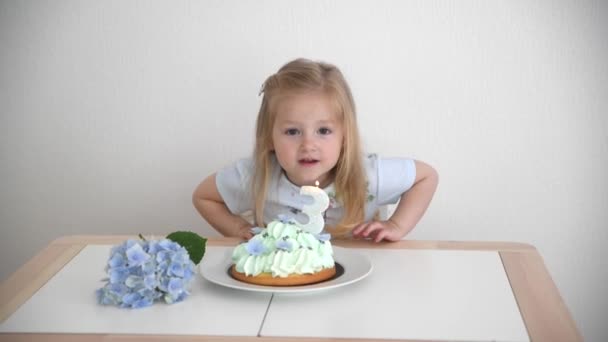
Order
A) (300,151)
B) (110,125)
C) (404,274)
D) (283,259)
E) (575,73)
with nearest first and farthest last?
1. (283,259)
2. (404,274)
3. (300,151)
4. (575,73)
5. (110,125)

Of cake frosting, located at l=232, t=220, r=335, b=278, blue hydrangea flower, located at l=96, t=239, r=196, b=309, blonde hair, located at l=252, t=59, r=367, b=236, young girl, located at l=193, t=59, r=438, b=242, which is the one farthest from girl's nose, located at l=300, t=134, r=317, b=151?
blue hydrangea flower, located at l=96, t=239, r=196, b=309

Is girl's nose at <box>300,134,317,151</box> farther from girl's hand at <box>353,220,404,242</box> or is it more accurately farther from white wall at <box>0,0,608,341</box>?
white wall at <box>0,0,608,341</box>

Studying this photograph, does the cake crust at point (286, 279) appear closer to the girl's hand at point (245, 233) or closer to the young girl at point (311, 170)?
the girl's hand at point (245, 233)

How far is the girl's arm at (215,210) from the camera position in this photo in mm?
1979

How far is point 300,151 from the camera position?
1.84 metres

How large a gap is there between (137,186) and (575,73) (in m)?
1.30

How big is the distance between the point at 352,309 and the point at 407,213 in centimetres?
69

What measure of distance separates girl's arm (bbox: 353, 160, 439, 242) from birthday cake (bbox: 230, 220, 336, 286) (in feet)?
1.01

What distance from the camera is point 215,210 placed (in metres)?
2.03

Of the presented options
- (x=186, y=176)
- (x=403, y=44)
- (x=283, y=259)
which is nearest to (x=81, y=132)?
(x=186, y=176)

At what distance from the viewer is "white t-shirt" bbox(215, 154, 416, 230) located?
1.99m

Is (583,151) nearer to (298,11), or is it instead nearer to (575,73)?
(575,73)

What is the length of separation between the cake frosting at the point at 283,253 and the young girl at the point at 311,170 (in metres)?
0.44

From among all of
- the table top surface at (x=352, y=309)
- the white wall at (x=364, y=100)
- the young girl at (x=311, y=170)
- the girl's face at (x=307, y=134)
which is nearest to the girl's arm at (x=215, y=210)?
the young girl at (x=311, y=170)
